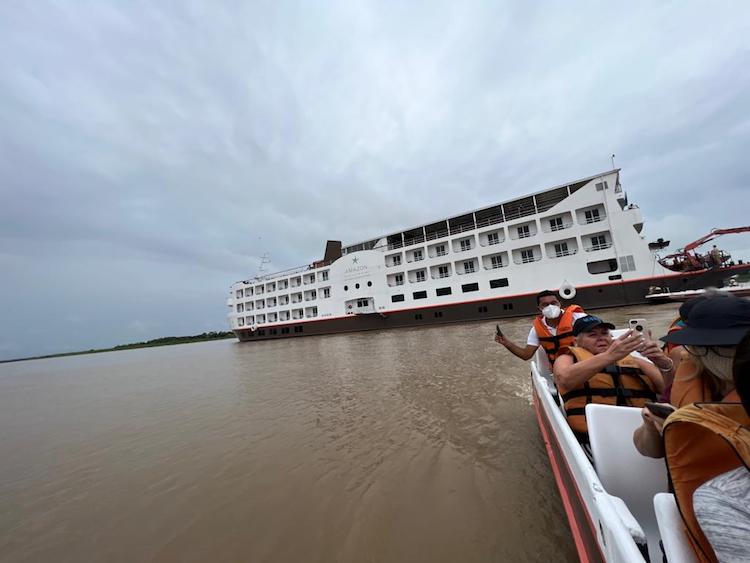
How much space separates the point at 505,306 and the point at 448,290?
4471 millimetres

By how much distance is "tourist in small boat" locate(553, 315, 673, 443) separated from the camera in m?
2.45

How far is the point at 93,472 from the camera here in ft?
15.1

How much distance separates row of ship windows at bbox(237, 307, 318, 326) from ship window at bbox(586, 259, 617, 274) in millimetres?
24365

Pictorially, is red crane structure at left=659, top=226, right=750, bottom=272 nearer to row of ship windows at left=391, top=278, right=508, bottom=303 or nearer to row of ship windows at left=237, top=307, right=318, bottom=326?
row of ship windows at left=391, top=278, right=508, bottom=303

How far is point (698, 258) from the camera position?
705 inches

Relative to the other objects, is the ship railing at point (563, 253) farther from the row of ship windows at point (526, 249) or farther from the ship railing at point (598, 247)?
the ship railing at point (598, 247)

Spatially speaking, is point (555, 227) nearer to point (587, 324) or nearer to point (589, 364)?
point (587, 324)

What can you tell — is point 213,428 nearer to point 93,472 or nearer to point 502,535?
point 93,472

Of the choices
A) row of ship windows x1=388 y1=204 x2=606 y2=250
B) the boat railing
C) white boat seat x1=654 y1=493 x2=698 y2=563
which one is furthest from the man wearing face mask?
row of ship windows x1=388 y1=204 x2=606 y2=250

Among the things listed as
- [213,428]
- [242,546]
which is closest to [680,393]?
[242,546]

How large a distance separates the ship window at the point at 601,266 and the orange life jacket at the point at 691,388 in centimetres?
2164

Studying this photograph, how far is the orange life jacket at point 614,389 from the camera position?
2490 millimetres

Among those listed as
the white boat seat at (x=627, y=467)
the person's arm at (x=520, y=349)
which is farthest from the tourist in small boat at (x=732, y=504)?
the person's arm at (x=520, y=349)

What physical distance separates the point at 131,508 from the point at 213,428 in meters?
2.38
